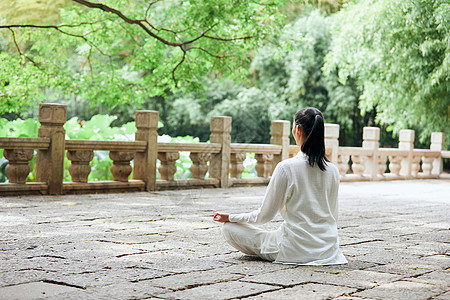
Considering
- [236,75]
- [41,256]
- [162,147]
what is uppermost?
[236,75]

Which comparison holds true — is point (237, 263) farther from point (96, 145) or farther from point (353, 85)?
point (353, 85)

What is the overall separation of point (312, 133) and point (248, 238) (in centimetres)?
96

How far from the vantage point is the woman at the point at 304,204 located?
4.66 m

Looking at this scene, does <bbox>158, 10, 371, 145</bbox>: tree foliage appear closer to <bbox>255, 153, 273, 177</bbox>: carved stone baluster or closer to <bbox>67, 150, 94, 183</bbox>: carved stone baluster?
<bbox>255, 153, 273, 177</bbox>: carved stone baluster

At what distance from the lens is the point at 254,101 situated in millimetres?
29703

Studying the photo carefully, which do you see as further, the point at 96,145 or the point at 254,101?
the point at 254,101

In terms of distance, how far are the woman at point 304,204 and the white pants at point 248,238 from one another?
0.23 ft

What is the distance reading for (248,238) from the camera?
15.9 ft

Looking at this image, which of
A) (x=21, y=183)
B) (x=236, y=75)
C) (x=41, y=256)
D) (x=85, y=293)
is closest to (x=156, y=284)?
(x=85, y=293)

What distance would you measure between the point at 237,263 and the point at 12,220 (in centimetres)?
303

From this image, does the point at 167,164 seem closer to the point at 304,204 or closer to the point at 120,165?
the point at 120,165

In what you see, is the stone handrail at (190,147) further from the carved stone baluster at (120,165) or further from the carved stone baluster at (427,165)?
the carved stone baluster at (427,165)

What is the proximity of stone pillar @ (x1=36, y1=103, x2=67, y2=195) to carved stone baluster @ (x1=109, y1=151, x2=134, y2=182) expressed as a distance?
126 centimetres

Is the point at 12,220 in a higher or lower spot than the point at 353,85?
lower
